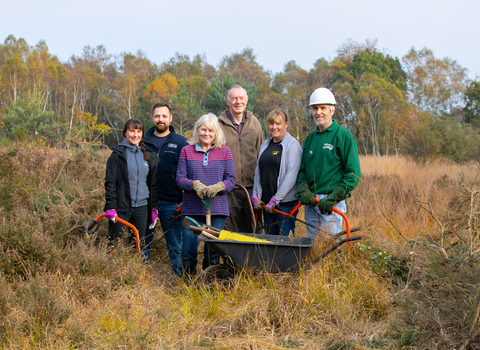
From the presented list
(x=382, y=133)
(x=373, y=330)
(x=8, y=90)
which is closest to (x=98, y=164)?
(x=373, y=330)

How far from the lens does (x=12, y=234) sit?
350 cm

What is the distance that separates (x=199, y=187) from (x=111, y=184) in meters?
0.93

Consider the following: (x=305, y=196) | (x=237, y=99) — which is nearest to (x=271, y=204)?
(x=305, y=196)

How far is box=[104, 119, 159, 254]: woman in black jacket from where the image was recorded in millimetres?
3973

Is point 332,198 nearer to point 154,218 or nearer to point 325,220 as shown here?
point 325,220

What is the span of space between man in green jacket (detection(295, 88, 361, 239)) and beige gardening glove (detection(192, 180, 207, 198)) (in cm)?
94

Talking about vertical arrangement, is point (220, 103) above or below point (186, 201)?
above

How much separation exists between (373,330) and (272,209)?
5.20 ft

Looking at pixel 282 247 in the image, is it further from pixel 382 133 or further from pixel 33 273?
pixel 382 133

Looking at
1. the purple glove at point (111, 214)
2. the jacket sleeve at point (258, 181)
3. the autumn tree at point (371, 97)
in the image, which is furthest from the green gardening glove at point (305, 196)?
the autumn tree at point (371, 97)

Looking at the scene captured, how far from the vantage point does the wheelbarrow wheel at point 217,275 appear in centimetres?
355

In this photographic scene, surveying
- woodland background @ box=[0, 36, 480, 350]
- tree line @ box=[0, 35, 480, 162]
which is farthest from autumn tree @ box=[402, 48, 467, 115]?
woodland background @ box=[0, 36, 480, 350]

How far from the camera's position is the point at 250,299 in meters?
3.29

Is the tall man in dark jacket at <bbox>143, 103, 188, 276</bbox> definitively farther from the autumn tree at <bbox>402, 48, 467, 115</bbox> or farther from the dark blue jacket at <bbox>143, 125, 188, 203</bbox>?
the autumn tree at <bbox>402, 48, 467, 115</bbox>
